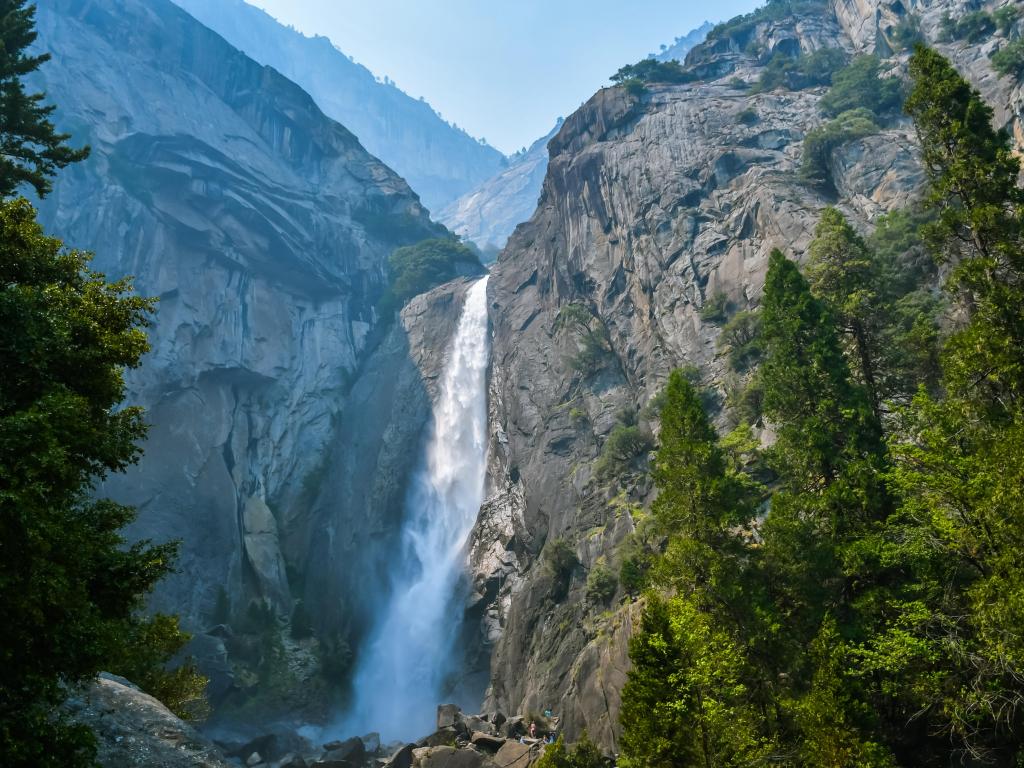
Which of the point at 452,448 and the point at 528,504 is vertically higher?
the point at 452,448

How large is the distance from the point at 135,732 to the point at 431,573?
42839 mm

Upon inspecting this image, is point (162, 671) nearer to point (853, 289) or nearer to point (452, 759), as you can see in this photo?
point (452, 759)

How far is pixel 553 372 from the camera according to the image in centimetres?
5669

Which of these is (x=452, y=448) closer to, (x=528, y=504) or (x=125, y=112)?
(x=528, y=504)

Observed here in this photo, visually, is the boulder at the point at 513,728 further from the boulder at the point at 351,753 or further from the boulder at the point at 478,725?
the boulder at the point at 351,753

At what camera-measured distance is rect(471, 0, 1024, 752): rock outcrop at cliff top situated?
38.7 meters

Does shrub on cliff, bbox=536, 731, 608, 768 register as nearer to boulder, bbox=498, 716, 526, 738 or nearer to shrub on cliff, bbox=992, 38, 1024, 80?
boulder, bbox=498, 716, 526, 738

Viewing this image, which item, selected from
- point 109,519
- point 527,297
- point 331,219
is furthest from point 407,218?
point 109,519

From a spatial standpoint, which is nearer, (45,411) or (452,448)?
(45,411)

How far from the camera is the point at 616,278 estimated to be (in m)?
57.6

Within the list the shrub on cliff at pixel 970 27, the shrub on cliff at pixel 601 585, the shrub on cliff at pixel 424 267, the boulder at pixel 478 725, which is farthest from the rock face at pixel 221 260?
the shrub on cliff at pixel 970 27

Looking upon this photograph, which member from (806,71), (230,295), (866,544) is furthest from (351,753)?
(806,71)

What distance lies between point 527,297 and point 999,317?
5361 cm

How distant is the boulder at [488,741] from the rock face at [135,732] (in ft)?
60.7
